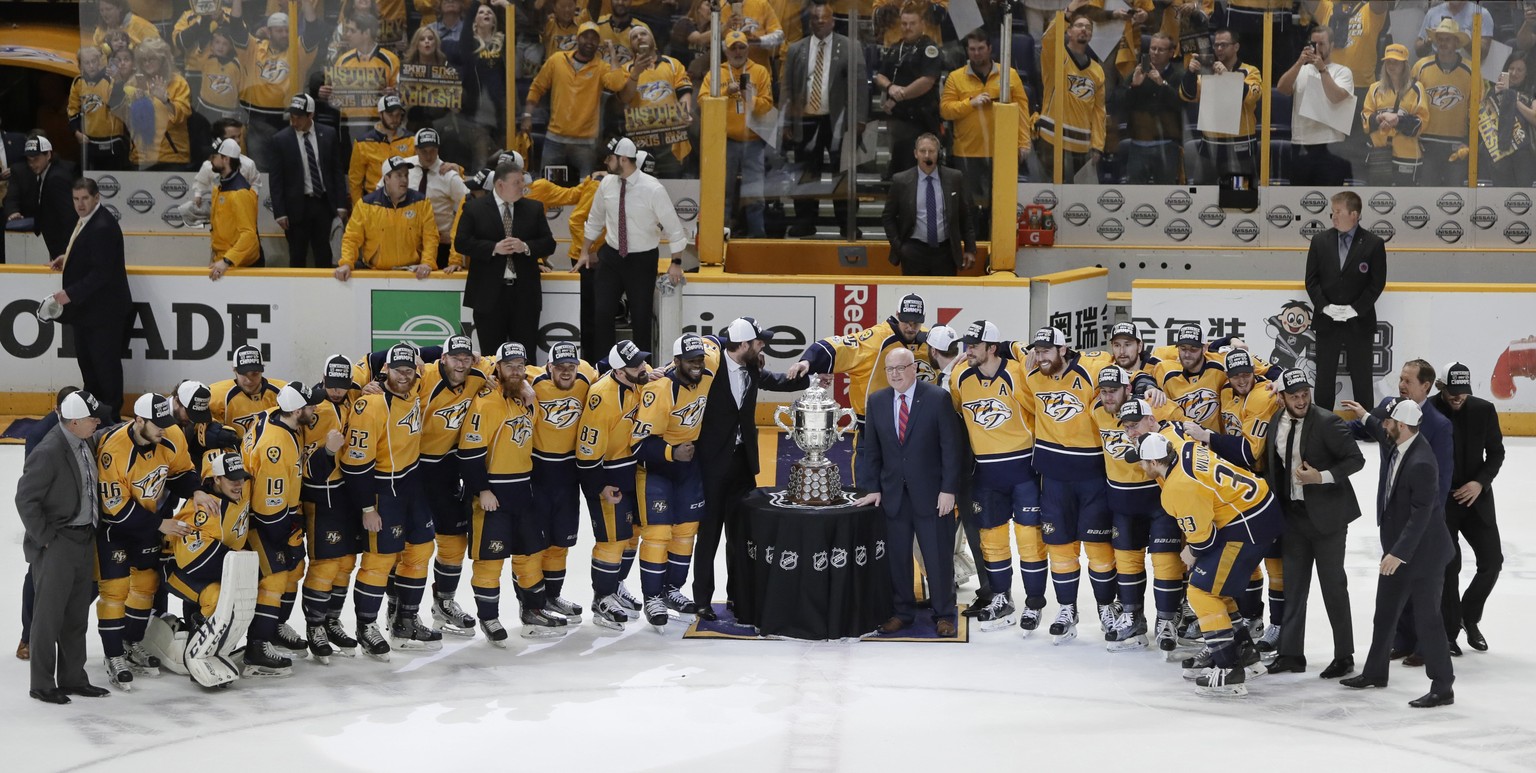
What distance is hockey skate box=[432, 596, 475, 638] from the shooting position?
10492mm

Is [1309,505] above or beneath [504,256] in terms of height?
beneath

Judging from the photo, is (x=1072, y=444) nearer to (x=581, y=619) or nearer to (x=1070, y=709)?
(x=1070, y=709)

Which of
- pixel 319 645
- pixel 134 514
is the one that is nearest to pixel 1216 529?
pixel 319 645

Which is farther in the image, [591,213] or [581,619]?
[591,213]

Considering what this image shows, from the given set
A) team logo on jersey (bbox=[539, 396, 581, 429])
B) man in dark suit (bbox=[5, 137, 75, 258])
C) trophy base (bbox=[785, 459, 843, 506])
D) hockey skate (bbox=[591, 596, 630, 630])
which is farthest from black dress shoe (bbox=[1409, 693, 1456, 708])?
man in dark suit (bbox=[5, 137, 75, 258])

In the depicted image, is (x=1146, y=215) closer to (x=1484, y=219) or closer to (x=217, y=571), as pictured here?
(x=1484, y=219)

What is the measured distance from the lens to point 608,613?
10.6m

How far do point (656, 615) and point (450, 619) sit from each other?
1.14 m

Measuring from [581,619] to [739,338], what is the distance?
1836 mm

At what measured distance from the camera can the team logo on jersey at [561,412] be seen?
34.0 ft

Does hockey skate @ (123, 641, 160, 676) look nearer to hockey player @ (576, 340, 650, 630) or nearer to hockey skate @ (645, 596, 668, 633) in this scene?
hockey player @ (576, 340, 650, 630)

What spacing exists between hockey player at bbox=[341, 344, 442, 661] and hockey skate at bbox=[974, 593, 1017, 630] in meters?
3.04

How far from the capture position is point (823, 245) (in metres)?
17.8

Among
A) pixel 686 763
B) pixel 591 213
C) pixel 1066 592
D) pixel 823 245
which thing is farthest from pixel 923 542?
pixel 823 245
